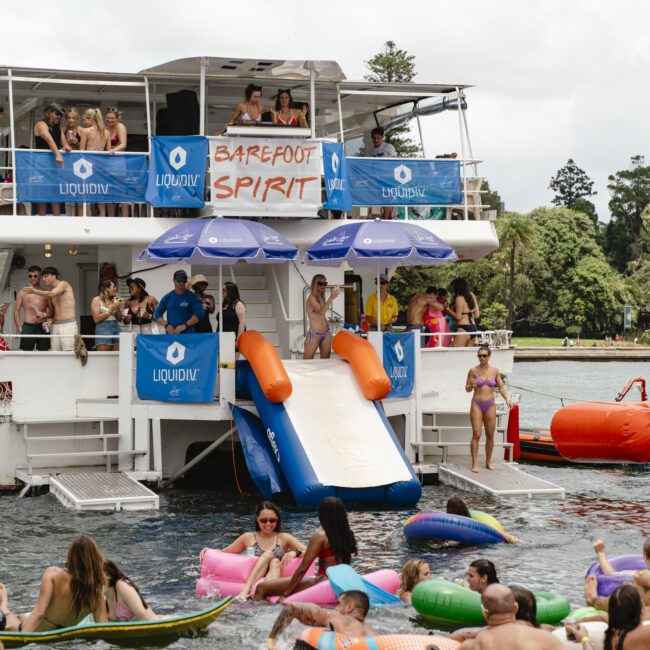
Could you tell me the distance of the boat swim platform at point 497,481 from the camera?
779 inches

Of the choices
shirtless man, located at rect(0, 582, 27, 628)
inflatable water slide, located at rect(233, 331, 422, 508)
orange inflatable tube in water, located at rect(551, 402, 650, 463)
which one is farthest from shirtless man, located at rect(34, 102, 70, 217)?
shirtless man, located at rect(0, 582, 27, 628)

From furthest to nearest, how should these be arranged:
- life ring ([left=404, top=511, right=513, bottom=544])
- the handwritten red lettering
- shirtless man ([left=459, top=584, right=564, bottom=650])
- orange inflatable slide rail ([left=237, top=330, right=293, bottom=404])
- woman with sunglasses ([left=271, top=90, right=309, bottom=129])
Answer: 1. woman with sunglasses ([left=271, top=90, right=309, bottom=129])
2. the handwritten red lettering
3. orange inflatable slide rail ([left=237, top=330, right=293, bottom=404])
4. life ring ([left=404, top=511, right=513, bottom=544])
5. shirtless man ([left=459, top=584, right=564, bottom=650])

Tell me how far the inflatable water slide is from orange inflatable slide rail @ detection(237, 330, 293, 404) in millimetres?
15

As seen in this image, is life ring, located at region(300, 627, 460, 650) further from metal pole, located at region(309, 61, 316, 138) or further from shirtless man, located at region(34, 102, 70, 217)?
metal pole, located at region(309, 61, 316, 138)

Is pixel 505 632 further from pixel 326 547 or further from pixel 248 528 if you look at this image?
pixel 248 528

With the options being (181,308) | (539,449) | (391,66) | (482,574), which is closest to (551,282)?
Answer: (391,66)

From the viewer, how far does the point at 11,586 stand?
1473 cm

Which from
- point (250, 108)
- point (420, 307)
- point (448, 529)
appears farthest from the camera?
point (420, 307)

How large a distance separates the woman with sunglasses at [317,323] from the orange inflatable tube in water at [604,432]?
20.2 ft

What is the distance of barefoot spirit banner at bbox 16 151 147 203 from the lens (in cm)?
2172

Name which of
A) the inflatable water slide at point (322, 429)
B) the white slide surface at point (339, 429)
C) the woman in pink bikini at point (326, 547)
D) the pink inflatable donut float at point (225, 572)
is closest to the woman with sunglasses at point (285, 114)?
the inflatable water slide at point (322, 429)

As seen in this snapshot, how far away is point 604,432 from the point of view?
24.2 metres

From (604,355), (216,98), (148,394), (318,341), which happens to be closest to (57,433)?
(148,394)

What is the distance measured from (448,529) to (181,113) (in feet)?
35.8
